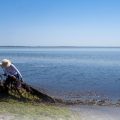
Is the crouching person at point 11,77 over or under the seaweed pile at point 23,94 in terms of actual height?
over

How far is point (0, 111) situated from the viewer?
43.9 feet

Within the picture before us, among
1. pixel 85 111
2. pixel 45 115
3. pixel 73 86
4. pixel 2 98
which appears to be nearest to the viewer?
pixel 45 115

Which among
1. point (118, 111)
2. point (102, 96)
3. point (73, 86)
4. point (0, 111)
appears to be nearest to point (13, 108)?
point (0, 111)

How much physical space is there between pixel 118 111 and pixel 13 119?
5.56 metres

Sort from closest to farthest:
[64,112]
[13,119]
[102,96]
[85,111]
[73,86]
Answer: [13,119] → [64,112] → [85,111] → [102,96] → [73,86]

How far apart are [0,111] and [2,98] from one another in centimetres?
307

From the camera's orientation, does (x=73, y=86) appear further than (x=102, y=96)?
Yes

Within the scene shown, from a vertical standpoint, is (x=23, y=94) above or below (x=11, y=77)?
below

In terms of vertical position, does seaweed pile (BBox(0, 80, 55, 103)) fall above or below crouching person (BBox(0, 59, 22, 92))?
below

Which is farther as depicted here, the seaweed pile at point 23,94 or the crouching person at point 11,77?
the crouching person at point 11,77

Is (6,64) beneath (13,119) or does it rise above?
above

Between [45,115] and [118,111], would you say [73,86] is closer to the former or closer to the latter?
[118,111]

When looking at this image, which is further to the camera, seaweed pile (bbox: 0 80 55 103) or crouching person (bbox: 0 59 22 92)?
crouching person (bbox: 0 59 22 92)

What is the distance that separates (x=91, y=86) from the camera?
2759cm
